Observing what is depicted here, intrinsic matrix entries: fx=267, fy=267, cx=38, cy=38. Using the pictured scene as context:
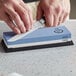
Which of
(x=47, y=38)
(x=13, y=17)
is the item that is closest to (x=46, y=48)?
(x=47, y=38)

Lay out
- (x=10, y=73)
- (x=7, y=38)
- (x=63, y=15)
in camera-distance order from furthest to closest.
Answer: (x=63, y=15) < (x=7, y=38) < (x=10, y=73)

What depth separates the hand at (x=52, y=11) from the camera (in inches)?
33.9

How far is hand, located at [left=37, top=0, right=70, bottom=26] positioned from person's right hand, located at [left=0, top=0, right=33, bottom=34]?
2.7 inches

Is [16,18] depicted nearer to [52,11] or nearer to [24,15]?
[24,15]

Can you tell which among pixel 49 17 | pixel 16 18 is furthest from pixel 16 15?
pixel 49 17

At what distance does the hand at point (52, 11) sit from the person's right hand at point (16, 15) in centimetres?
7

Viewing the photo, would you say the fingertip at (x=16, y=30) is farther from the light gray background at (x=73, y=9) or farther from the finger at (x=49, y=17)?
the light gray background at (x=73, y=9)

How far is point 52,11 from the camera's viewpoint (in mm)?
883

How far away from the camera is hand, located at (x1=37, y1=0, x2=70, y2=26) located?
0.86 metres

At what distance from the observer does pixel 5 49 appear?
31.5 inches

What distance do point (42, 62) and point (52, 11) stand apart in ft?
0.69

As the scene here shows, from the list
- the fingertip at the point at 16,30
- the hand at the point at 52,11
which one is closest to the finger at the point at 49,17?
the hand at the point at 52,11

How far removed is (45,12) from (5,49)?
0.60ft

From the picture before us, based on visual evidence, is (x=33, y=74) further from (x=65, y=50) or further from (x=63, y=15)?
(x=63, y=15)
